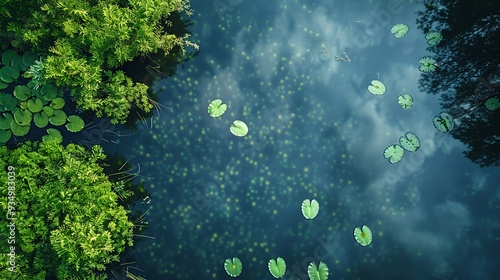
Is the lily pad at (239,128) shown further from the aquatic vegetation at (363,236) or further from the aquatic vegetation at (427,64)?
the aquatic vegetation at (427,64)

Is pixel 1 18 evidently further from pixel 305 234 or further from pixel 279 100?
pixel 305 234

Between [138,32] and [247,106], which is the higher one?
[138,32]

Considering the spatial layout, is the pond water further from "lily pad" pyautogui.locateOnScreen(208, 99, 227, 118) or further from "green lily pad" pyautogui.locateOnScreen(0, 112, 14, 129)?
"green lily pad" pyautogui.locateOnScreen(0, 112, 14, 129)

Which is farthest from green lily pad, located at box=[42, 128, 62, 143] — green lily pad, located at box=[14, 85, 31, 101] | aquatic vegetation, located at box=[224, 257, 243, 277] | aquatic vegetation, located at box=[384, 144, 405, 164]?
aquatic vegetation, located at box=[384, 144, 405, 164]

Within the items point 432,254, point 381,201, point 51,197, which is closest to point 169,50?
point 51,197

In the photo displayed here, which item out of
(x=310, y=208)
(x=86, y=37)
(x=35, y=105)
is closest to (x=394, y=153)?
(x=310, y=208)

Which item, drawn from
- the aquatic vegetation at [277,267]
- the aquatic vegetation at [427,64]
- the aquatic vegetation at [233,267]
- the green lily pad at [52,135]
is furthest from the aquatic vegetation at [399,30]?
the green lily pad at [52,135]
